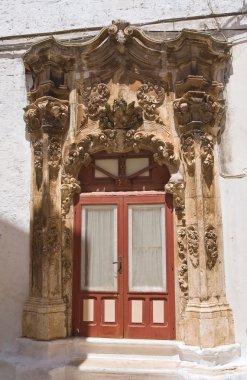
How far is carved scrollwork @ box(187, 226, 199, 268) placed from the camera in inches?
222

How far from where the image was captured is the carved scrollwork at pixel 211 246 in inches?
222

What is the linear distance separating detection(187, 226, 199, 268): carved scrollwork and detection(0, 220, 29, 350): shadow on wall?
2260 mm

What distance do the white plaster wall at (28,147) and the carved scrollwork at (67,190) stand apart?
1.83ft

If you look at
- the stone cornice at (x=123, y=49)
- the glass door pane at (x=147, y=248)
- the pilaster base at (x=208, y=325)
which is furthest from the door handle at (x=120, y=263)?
the stone cornice at (x=123, y=49)

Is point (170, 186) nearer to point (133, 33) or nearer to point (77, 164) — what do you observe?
point (77, 164)

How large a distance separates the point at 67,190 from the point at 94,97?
1364 mm

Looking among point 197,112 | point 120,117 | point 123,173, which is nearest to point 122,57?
point 120,117

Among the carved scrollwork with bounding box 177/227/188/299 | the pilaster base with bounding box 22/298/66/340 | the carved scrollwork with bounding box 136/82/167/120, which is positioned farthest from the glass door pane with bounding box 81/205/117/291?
the carved scrollwork with bounding box 136/82/167/120

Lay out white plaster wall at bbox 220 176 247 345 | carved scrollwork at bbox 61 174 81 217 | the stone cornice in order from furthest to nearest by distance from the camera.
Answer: carved scrollwork at bbox 61 174 81 217, the stone cornice, white plaster wall at bbox 220 176 247 345

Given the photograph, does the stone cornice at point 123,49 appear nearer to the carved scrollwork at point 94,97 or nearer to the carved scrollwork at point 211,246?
the carved scrollwork at point 94,97

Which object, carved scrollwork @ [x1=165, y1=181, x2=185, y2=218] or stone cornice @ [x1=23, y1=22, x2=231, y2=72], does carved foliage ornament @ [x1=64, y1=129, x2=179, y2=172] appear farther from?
Result: stone cornice @ [x1=23, y1=22, x2=231, y2=72]

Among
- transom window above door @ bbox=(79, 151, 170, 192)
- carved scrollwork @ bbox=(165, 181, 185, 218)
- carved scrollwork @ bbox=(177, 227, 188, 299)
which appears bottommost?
carved scrollwork @ bbox=(177, 227, 188, 299)

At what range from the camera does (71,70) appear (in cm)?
632

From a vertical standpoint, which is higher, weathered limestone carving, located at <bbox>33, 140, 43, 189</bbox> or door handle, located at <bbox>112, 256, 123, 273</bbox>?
weathered limestone carving, located at <bbox>33, 140, 43, 189</bbox>
